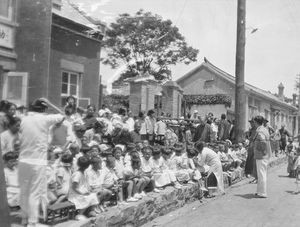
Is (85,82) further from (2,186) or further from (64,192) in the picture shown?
(2,186)

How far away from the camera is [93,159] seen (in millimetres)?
7070

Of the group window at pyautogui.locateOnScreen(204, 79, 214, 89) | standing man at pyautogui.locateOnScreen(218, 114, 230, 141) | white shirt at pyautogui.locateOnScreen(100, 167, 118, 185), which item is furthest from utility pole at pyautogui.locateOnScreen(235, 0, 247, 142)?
window at pyautogui.locateOnScreen(204, 79, 214, 89)

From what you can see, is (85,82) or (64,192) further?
(85,82)

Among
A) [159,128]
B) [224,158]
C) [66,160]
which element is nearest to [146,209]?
[66,160]

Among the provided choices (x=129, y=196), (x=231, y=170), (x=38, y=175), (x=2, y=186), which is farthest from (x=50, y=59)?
(x=2, y=186)

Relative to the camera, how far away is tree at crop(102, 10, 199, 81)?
37.9 metres

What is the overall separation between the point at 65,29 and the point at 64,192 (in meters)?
8.76

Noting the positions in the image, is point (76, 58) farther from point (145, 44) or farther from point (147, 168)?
point (145, 44)

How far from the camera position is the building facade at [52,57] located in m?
12.8

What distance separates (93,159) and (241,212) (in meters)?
3.38

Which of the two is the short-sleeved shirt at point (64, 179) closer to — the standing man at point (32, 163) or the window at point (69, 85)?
the standing man at point (32, 163)

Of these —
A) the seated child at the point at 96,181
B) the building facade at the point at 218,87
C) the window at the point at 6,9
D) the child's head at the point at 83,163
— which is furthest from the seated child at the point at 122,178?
the building facade at the point at 218,87

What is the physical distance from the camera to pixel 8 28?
12484 mm

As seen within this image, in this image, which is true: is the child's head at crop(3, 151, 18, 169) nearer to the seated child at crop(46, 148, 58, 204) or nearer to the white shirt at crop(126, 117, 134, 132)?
the seated child at crop(46, 148, 58, 204)
